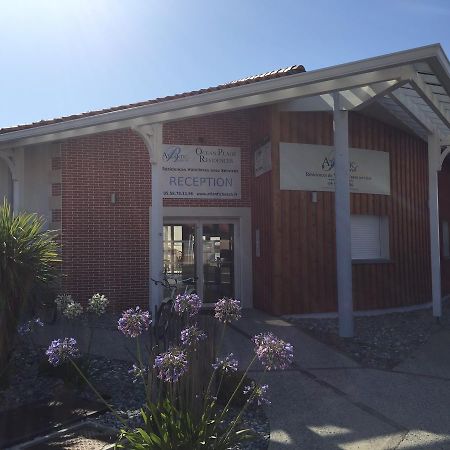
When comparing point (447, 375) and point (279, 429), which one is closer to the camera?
point (279, 429)

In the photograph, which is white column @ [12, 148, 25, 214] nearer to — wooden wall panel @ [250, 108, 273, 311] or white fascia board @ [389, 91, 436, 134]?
wooden wall panel @ [250, 108, 273, 311]

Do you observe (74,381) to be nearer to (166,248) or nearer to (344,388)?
(344,388)

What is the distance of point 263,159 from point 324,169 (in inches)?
49.2

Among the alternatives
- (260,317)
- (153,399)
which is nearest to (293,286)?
(260,317)

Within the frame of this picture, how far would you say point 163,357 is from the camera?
10.7 feet

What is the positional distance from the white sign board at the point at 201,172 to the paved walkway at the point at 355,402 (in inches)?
159

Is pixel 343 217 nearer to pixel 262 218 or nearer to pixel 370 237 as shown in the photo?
pixel 262 218

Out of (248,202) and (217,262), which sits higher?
(248,202)

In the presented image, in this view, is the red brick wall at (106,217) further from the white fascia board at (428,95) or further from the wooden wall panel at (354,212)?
the white fascia board at (428,95)

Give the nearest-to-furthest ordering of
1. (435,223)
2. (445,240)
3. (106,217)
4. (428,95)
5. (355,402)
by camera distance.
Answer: (355,402) → (428,95) → (435,223) → (106,217) → (445,240)

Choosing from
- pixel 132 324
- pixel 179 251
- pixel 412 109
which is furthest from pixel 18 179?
pixel 412 109

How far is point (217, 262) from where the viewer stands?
1092 cm

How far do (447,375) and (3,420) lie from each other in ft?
16.3

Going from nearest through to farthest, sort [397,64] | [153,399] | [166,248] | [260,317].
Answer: [153,399]
[397,64]
[260,317]
[166,248]
